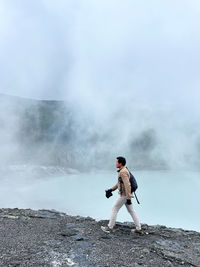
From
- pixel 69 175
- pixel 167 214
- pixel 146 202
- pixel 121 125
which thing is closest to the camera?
pixel 167 214

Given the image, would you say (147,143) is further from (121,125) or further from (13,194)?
(13,194)

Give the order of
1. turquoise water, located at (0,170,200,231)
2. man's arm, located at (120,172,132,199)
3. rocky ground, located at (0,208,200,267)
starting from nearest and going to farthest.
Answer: rocky ground, located at (0,208,200,267), man's arm, located at (120,172,132,199), turquoise water, located at (0,170,200,231)

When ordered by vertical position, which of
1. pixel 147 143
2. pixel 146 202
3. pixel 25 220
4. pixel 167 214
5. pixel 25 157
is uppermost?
pixel 147 143

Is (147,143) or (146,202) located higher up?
(147,143)

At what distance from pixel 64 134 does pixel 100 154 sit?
16.2 metres

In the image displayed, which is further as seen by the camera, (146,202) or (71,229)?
(146,202)

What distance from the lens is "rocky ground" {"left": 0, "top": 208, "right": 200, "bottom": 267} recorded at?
568 centimetres

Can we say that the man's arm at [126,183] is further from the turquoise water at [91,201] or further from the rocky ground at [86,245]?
the turquoise water at [91,201]

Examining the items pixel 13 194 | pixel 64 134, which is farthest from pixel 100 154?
pixel 13 194

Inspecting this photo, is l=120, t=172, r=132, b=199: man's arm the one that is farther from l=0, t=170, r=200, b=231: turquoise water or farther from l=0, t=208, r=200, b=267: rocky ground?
l=0, t=170, r=200, b=231: turquoise water

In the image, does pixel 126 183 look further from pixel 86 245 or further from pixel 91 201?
pixel 91 201

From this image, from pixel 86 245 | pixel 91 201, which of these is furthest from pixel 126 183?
pixel 91 201

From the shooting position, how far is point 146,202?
3475 centimetres

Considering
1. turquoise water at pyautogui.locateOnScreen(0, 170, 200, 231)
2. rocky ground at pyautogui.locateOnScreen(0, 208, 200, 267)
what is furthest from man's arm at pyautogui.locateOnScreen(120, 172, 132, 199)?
turquoise water at pyautogui.locateOnScreen(0, 170, 200, 231)
